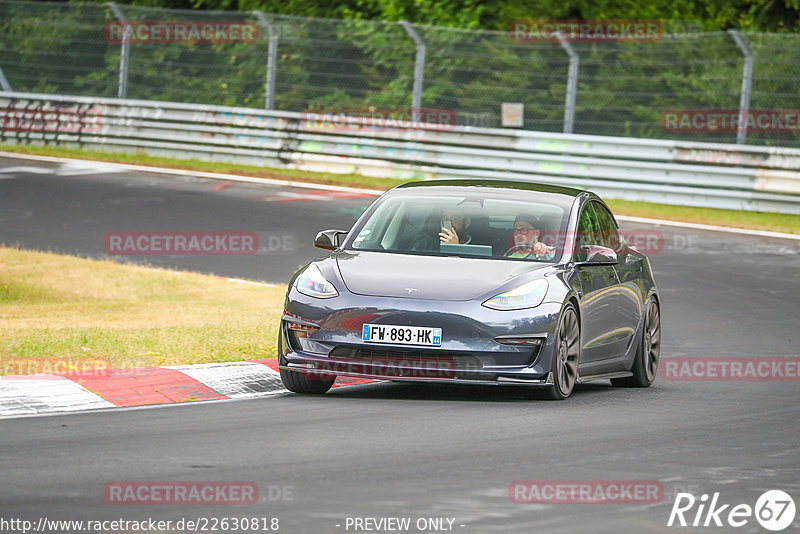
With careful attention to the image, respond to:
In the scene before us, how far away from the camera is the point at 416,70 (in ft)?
86.2

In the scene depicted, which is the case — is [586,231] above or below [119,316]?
above

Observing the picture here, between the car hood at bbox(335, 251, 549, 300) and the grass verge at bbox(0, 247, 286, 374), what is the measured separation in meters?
1.51

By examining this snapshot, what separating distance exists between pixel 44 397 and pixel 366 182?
17.4m

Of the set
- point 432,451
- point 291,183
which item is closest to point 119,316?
point 432,451

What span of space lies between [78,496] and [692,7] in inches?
1088

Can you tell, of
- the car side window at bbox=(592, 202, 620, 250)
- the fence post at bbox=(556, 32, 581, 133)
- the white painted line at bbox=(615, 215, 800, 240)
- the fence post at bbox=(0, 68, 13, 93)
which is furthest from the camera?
the fence post at bbox=(0, 68, 13, 93)

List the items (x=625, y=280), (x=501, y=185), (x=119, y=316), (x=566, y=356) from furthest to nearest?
1. (x=119, y=316)
2. (x=625, y=280)
3. (x=501, y=185)
4. (x=566, y=356)

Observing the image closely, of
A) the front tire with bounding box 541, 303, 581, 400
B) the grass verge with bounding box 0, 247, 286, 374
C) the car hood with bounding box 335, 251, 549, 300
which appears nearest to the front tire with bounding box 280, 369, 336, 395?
the car hood with bounding box 335, 251, 549, 300

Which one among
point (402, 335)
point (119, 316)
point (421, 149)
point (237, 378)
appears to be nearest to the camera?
point (402, 335)

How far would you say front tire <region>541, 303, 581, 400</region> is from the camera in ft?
32.0

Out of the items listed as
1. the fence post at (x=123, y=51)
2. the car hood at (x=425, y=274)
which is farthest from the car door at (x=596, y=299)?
the fence post at (x=123, y=51)

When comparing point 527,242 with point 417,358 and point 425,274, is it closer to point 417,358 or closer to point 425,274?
point 425,274

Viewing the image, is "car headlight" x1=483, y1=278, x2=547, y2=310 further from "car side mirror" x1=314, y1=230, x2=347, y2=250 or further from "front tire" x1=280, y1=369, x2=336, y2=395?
"car side mirror" x1=314, y1=230, x2=347, y2=250

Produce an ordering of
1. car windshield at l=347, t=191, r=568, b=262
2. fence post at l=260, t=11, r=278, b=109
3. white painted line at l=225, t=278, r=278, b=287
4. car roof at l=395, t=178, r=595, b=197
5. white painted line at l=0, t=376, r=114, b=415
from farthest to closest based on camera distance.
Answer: fence post at l=260, t=11, r=278, b=109 < white painted line at l=225, t=278, r=278, b=287 < car roof at l=395, t=178, r=595, b=197 < car windshield at l=347, t=191, r=568, b=262 < white painted line at l=0, t=376, r=114, b=415
